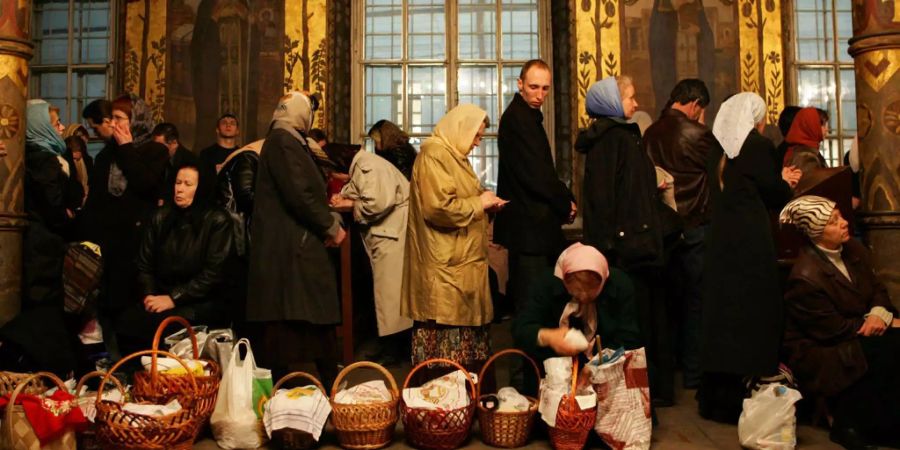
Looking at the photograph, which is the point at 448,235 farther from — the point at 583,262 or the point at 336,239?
the point at 583,262

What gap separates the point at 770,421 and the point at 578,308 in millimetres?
1042

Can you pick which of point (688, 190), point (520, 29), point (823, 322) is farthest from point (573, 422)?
point (520, 29)

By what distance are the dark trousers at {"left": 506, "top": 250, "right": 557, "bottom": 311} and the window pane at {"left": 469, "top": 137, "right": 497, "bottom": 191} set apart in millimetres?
4488

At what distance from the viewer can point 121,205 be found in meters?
6.47

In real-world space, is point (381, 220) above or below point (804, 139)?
below

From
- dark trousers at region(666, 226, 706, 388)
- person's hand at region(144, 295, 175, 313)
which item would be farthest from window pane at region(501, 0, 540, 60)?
person's hand at region(144, 295, 175, 313)

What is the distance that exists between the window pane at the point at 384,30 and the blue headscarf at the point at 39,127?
14.2ft

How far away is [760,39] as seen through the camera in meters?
9.80

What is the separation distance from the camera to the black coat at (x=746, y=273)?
526 cm

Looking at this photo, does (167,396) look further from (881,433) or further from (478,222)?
(881,433)

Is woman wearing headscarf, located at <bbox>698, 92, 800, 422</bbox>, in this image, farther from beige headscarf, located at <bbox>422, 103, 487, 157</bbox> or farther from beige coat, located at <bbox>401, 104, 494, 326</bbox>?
beige headscarf, located at <bbox>422, 103, 487, 157</bbox>

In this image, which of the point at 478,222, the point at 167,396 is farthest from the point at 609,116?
the point at 167,396

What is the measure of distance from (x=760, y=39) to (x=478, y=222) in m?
5.49

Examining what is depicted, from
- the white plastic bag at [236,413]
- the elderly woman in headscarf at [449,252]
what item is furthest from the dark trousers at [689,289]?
the white plastic bag at [236,413]
